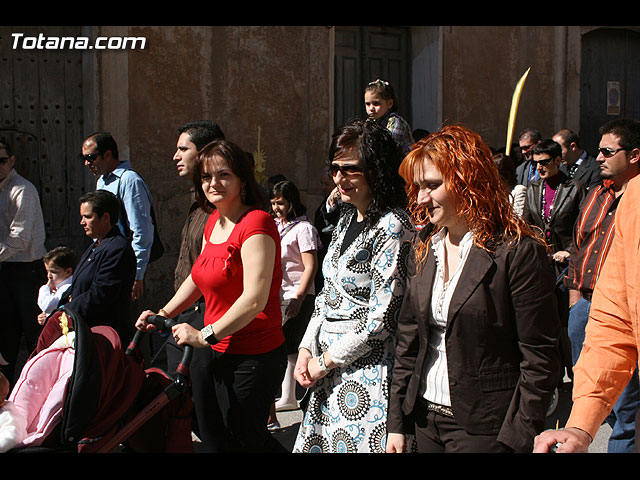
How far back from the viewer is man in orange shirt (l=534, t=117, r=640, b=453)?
194 centimetres

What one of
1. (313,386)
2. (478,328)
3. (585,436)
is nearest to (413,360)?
(478,328)

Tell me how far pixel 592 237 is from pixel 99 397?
3141 mm

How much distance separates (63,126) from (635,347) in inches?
321

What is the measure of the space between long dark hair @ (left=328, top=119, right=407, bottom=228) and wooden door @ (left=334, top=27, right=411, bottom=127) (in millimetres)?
7366

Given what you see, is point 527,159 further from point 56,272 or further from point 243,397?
point 243,397

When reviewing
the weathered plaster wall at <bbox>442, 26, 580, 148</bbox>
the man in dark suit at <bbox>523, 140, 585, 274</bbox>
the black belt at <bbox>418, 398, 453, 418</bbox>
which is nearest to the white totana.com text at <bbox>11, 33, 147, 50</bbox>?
the weathered plaster wall at <bbox>442, 26, 580, 148</bbox>

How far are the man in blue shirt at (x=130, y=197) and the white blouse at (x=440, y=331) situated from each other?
3.39 m

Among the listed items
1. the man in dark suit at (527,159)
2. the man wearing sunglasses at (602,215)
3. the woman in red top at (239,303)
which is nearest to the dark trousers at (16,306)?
the woman in red top at (239,303)

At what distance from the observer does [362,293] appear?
3117 mm

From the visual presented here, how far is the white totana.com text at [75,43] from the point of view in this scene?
8805 millimetres

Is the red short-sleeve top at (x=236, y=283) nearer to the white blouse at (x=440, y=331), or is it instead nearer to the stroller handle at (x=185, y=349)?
the stroller handle at (x=185, y=349)

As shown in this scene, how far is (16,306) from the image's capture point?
Answer: 5852 millimetres

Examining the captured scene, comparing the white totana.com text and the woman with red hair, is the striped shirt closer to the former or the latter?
the woman with red hair

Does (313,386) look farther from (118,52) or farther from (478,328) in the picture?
(118,52)
